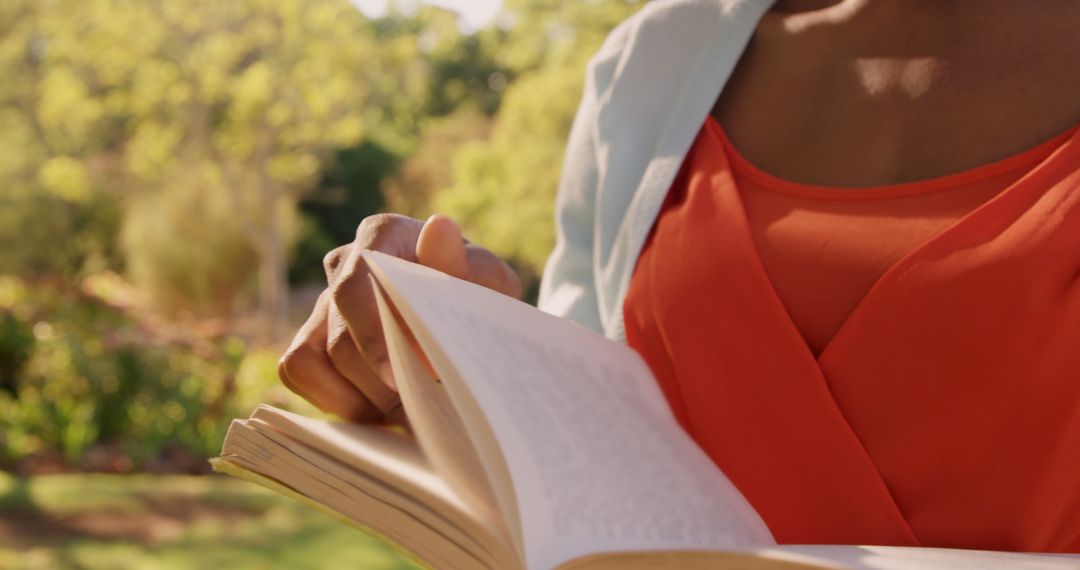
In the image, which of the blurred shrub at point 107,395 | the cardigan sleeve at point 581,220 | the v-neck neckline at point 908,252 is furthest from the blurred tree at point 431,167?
the v-neck neckline at point 908,252

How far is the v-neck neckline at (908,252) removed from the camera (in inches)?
25.8

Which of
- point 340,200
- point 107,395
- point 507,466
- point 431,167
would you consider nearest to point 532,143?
point 431,167

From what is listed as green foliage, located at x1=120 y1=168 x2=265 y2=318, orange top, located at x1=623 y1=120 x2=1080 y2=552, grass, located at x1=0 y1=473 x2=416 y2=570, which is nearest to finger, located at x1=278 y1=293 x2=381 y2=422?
orange top, located at x1=623 y1=120 x2=1080 y2=552

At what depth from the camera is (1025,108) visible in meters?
0.68

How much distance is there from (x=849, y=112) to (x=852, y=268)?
0.13 m

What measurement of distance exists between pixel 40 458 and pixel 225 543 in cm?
165

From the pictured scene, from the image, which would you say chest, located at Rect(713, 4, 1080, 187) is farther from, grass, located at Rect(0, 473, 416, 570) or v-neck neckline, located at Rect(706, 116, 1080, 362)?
grass, located at Rect(0, 473, 416, 570)

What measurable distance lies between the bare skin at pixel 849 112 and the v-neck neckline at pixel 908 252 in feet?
0.05

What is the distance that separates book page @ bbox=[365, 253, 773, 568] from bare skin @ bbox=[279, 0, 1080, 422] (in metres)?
0.06

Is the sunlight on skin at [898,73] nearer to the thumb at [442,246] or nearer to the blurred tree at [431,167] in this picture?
the thumb at [442,246]

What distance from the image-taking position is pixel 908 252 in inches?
26.6

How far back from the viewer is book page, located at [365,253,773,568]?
45 cm

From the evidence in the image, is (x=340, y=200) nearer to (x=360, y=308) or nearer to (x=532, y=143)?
(x=532, y=143)

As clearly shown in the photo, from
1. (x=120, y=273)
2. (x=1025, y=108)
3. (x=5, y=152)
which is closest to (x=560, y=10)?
(x=120, y=273)
